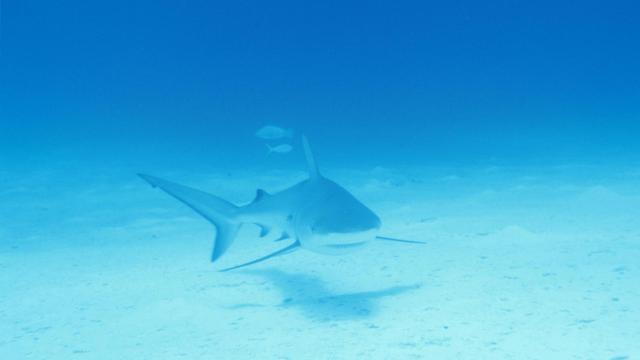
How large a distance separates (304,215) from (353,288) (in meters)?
1.25

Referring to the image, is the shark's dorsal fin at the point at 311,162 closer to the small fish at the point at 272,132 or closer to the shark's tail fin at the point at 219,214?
the shark's tail fin at the point at 219,214

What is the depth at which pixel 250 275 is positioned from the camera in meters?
5.96

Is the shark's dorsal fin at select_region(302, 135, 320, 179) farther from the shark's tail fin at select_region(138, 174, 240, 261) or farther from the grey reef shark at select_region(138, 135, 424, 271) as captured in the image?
the shark's tail fin at select_region(138, 174, 240, 261)

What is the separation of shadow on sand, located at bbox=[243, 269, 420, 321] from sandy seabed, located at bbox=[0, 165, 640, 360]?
0.06 ft

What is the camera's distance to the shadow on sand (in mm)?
4539

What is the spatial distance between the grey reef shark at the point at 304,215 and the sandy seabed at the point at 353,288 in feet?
2.03

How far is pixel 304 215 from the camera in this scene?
436 cm

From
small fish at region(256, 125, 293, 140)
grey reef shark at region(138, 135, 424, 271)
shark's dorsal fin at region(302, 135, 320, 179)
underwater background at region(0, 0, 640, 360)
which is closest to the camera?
grey reef shark at region(138, 135, 424, 271)

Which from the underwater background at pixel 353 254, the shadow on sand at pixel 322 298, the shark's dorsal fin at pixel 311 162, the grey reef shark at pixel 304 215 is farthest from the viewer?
the shark's dorsal fin at pixel 311 162

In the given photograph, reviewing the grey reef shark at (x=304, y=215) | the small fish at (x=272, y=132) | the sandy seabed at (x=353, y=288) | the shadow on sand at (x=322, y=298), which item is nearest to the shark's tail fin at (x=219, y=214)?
the grey reef shark at (x=304, y=215)

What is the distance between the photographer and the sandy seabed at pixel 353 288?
3.88 m

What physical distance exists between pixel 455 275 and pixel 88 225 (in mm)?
6636

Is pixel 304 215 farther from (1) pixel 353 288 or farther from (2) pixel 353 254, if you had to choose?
(2) pixel 353 254

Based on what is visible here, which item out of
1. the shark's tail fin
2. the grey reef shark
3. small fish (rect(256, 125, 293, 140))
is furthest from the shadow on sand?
small fish (rect(256, 125, 293, 140))
